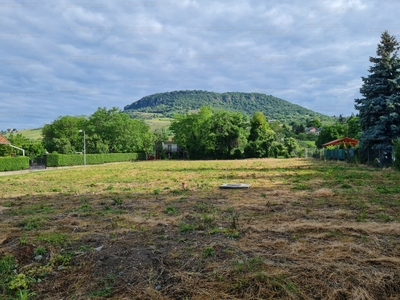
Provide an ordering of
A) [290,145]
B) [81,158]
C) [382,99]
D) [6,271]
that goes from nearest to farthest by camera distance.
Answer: [6,271] → [382,99] → [81,158] → [290,145]

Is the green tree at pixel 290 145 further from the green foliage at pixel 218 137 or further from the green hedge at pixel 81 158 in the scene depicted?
the green hedge at pixel 81 158

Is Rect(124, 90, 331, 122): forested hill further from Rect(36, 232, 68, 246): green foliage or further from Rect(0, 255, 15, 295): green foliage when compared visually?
Rect(0, 255, 15, 295): green foliage

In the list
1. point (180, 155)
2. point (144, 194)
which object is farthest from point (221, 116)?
point (144, 194)

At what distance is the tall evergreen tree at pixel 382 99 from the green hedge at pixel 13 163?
31005 millimetres

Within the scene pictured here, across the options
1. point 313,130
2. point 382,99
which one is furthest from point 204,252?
point 313,130

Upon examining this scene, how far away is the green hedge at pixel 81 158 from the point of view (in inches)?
1328

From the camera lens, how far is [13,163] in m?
27.1

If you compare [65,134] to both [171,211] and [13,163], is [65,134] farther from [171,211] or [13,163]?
[171,211]

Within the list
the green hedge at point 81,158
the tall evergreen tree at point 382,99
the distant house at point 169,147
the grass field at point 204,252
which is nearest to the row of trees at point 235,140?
the distant house at point 169,147

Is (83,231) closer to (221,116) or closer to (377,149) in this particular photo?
(377,149)

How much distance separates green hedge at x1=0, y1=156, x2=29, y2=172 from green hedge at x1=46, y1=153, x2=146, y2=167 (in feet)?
15.7

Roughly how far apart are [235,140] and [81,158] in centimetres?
2668

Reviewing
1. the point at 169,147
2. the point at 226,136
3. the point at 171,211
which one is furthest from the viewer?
the point at 169,147

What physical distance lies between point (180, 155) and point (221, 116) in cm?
1559
